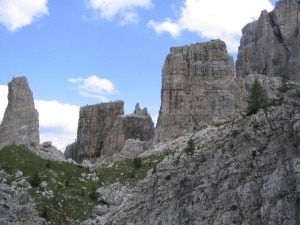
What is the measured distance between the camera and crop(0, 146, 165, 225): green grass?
2753 inches

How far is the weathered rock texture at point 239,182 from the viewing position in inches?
1420

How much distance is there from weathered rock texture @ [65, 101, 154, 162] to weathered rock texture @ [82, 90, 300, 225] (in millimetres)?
68314

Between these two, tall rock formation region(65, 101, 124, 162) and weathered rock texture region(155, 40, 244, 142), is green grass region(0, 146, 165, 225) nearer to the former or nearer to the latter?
weathered rock texture region(155, 40, 244, 142)

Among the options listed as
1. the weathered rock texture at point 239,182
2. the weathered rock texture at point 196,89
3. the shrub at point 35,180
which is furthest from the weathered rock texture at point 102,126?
the weathered rock texture at point 239,182

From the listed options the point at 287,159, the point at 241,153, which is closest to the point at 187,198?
the point at 241,153

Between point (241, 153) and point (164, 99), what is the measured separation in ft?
201

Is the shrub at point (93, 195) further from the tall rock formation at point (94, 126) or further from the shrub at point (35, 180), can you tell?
the tall rock formation at point (94, 126)

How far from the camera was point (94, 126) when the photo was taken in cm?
12862

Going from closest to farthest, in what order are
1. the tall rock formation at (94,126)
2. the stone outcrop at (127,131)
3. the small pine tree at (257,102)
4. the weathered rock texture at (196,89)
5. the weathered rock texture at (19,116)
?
the small pine tree at (257,102)
the weathered rock texture at (196,89)
the stone outcrop at (127,131)
the weathered rock texture at (19,116)
the tall rock formation at (94,126)

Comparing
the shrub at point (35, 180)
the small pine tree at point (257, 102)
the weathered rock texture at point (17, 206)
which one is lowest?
the weathered rock texture at point (17, 206)

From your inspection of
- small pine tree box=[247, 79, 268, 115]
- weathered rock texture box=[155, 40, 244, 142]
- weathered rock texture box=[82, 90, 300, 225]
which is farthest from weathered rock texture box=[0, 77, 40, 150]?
weathered rock texture box=[82, 90, 300, 225]

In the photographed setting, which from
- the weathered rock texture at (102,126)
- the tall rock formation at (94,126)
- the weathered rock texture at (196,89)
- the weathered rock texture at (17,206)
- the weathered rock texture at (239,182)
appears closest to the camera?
the weathered rock texture at (239,182)

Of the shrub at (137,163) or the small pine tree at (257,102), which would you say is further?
the shrub at (137,163)

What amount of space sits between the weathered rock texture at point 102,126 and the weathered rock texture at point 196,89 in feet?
57.9
